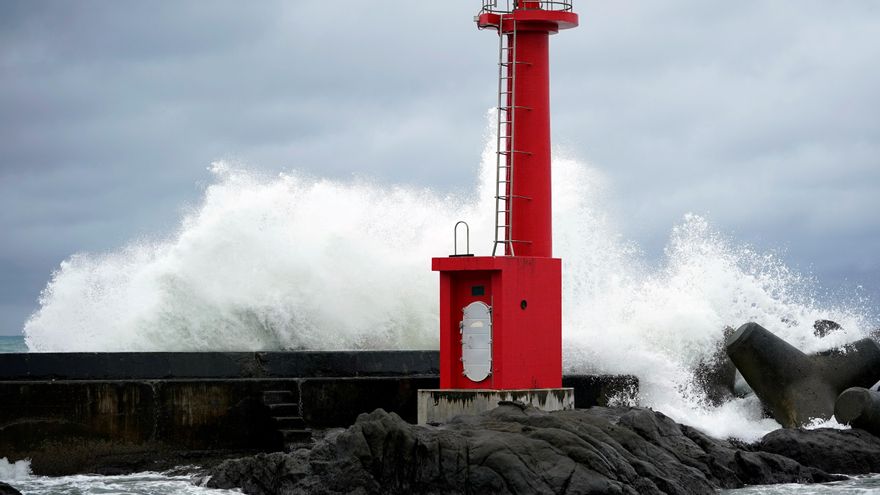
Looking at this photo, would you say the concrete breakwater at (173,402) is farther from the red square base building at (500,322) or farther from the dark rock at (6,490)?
the dark rock at (6,490)

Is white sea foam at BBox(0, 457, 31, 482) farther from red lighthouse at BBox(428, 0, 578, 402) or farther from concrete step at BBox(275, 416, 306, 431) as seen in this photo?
red lighthouse at BBox(428, 0, 578, 402)

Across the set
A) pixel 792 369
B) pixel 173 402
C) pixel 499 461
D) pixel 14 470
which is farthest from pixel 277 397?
pixel 792 369

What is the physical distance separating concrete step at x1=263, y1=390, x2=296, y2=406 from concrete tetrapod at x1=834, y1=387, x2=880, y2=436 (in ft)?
19.0

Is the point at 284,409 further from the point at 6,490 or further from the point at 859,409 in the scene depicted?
the point at 859,409

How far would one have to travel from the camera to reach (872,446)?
43.8 ft

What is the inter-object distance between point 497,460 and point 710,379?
639 centimetres

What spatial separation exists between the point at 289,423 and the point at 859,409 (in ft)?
19.4

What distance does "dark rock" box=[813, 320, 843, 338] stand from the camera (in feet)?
51.1

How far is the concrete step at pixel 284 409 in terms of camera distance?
506 inches

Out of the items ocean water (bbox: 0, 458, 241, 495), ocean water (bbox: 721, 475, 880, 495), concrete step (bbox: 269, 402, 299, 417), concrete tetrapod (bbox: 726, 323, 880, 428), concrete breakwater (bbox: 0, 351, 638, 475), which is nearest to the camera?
ocean water (bbox: 0, 458, 241, 495)

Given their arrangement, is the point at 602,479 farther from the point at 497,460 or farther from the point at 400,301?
the point at 400,301

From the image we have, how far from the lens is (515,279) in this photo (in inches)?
494

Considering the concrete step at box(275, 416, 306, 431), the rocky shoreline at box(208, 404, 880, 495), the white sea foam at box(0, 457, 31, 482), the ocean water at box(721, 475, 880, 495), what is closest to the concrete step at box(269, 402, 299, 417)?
the concrete step at box(275, 416, 306, 431)

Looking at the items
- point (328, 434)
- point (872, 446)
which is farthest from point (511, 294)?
point (872, 446)
